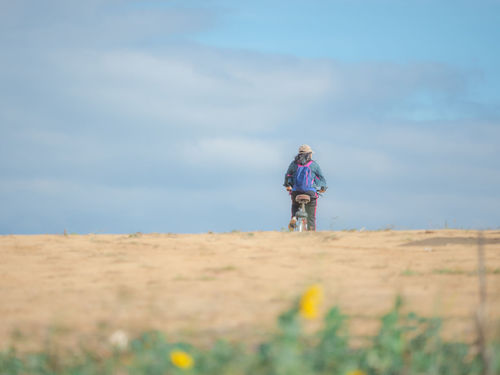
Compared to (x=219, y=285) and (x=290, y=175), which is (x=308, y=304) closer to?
(x=219, y=285)

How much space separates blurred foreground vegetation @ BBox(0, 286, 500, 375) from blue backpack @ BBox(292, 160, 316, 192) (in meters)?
10.3

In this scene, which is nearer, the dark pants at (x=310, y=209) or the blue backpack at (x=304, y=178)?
the blue backpack at (x=304, y=178)

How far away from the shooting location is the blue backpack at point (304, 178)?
14234 millimetres

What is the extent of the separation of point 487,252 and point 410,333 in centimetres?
527

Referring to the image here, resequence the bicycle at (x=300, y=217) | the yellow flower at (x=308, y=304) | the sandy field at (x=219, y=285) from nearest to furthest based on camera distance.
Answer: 1. the yellow flower at (x=308, y=304)
2. the sandy field at (x=219, y=285)
3. the bicycle at (x=300, y=217)

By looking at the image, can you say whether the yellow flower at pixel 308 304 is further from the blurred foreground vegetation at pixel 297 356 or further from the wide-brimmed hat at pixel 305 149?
the wide-brimmed hat at pixel 305 149

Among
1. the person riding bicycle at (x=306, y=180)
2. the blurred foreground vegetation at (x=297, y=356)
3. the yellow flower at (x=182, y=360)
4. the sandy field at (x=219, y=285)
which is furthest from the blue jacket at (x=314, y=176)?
the yellow flower at (x=182, y=360)

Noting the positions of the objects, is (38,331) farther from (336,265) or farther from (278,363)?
(336,265)

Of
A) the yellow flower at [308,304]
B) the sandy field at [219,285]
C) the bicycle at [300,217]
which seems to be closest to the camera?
the yellow flower at [308,304]

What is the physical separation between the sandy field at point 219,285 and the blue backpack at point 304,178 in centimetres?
405

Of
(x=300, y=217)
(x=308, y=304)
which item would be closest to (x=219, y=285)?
(x=308, y=304)

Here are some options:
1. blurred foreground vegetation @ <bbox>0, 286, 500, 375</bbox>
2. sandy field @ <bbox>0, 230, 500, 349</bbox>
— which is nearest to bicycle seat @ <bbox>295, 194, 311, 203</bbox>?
sandy field @ <bbox>0, 230, 500, 349</bbox>

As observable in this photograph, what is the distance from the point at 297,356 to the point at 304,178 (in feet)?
36.8

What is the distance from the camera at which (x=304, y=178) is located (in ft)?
46.7
